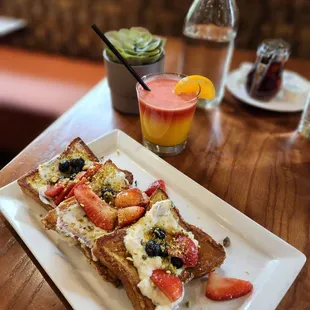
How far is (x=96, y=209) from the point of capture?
0.96 meters

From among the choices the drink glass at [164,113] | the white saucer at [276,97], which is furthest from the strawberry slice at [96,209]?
the white saucer at [276,97]

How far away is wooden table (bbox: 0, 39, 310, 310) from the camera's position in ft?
2.97

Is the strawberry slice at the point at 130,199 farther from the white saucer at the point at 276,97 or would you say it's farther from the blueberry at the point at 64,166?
the white saucer at the point at 276,97

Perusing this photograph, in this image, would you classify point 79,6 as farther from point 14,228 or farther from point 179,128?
point 14,228

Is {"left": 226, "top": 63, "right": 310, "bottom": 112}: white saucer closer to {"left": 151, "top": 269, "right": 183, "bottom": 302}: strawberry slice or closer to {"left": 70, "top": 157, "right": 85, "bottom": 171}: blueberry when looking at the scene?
{"left": 70, "top": 157, "right": 85, "bottom": 171}: blueberry

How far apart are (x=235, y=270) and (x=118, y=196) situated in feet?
1.25

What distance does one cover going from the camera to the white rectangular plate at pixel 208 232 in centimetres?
86

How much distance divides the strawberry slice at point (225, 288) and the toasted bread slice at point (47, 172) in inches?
20.2

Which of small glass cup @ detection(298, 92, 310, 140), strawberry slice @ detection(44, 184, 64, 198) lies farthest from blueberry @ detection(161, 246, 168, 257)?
small glass cup @ detection(298, 92, 310, 140)

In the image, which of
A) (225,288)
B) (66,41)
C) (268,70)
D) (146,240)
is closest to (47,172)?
(146,240)

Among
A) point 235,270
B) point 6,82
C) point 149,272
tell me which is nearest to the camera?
point 149,272

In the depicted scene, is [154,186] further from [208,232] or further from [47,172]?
[47,172]

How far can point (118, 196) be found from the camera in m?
1.00

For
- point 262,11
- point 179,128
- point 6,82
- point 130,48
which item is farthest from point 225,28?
point 6,82
